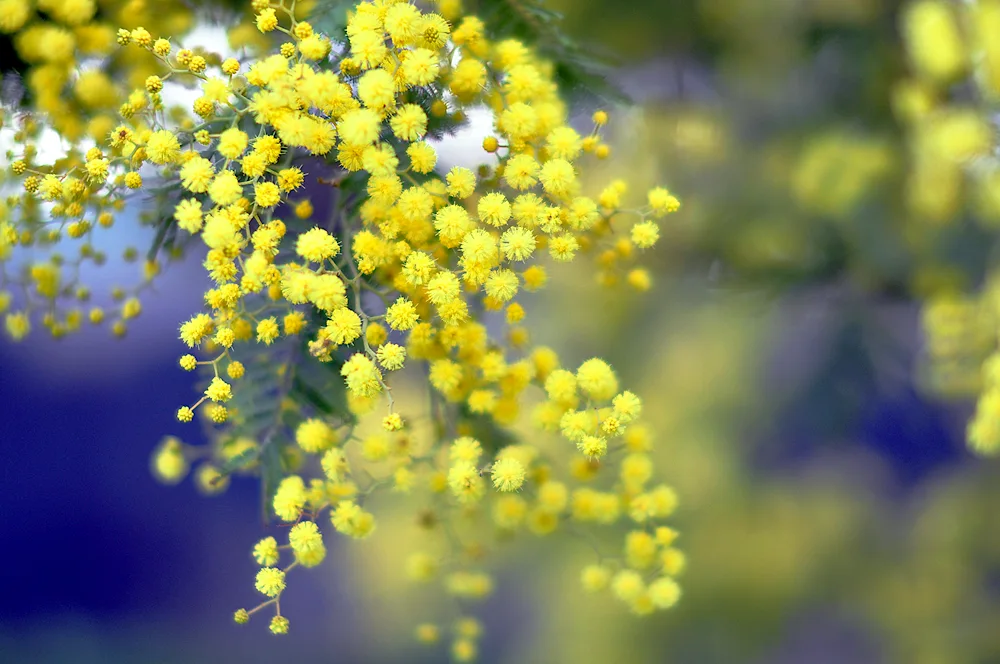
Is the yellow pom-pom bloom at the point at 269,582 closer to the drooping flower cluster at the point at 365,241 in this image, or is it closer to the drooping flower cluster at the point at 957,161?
the drooping flower cluster at the point at 365,241

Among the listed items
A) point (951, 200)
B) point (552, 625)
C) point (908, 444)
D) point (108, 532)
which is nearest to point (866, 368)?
point (951, 200)

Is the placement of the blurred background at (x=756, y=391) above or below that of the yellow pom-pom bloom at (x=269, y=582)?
above

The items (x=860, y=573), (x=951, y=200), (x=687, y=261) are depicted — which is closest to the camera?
(x=951, y=200)

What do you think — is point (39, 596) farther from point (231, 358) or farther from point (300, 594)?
point (231, 358)

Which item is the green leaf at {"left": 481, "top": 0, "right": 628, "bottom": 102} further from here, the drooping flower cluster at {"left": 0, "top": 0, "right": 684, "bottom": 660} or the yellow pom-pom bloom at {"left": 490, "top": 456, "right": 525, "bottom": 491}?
the yellow pom-pom bloom at {"left": 490, "top": 456, "right": 525, "bottom": 491}

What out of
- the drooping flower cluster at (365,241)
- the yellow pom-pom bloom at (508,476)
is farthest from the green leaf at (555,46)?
the yellow pom-pom bloom at (508,476)

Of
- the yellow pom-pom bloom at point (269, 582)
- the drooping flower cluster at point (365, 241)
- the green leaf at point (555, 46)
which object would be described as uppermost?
the green leaf at point (555, 46)

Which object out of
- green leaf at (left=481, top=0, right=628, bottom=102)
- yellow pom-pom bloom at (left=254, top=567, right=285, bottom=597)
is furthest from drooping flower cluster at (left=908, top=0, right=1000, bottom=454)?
yellow pom-pom bloom at (left=254, top=567, right=285, bottom=597)
